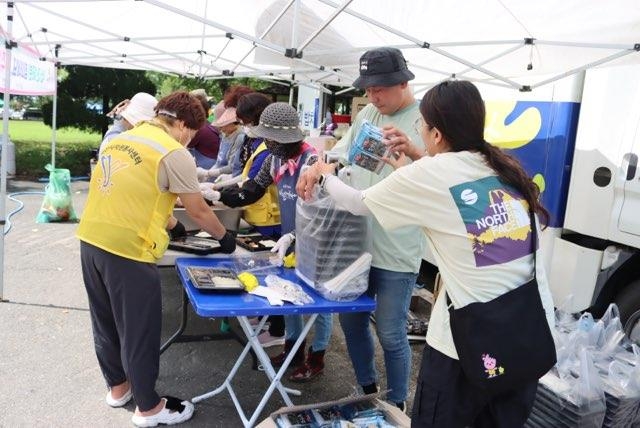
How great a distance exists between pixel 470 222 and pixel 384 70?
40.2 inches

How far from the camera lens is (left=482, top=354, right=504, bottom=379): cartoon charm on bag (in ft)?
4.85

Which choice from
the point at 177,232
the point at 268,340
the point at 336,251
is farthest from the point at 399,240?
the point at 268,340

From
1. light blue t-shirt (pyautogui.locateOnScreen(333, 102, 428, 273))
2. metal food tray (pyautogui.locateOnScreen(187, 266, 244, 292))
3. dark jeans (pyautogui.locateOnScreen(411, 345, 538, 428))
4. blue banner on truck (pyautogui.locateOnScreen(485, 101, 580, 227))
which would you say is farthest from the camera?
blue banner on truck (pyautogui.locateOnScreen(485, 101, 580, 227))

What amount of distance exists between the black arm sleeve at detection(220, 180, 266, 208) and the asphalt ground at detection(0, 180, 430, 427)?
109cm

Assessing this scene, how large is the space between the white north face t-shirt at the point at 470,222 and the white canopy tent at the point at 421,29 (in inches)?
74.9

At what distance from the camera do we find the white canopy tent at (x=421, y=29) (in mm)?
3080

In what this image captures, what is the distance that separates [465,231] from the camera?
4.93 feet

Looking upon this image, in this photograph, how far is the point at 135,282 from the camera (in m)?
2.40

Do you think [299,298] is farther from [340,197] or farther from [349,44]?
[349,44]

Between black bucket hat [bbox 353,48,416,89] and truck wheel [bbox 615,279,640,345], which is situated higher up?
black bucket hat [bbox 353,48,416,89]

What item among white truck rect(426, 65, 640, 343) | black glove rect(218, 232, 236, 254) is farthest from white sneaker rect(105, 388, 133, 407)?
white truck rect(426, 65, 640, 343)

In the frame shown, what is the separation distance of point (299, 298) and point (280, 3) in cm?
313

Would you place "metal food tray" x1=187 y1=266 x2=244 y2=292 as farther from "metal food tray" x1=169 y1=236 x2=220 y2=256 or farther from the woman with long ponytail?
the woman with long ponytail

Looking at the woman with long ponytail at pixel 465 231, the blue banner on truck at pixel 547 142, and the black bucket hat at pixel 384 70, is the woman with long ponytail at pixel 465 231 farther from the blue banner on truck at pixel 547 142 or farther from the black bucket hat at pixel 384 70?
the blue banner on truck at pixel 547 142
